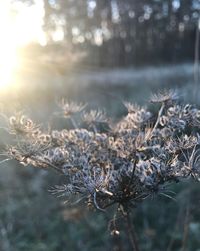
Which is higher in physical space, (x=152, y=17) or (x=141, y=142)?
(x=141, y=142)

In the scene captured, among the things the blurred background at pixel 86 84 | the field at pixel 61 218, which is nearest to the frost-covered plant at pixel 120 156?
the blurred background at pixel 86 84

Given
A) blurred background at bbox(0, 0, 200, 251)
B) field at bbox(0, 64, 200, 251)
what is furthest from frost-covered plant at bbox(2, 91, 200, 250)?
field at bbox(0, 64, 200, 251)

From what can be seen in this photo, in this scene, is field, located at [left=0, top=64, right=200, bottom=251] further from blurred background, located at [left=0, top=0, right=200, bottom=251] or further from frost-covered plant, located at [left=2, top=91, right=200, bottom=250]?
frost-covered plant, located at [left=2, top=91, right=200, bottom=250]

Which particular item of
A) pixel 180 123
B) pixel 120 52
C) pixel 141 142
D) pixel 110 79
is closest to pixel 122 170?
pixel 141 142

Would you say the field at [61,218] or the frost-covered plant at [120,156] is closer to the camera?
the frost-covered plant at [120,156]

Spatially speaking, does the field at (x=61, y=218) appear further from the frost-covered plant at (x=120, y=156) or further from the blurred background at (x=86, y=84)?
the frost-covered plant at (x=120, y=156)

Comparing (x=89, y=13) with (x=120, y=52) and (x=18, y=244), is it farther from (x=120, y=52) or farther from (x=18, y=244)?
(x=18, y=244)

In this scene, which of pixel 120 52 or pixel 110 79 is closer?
pixel 110 79
